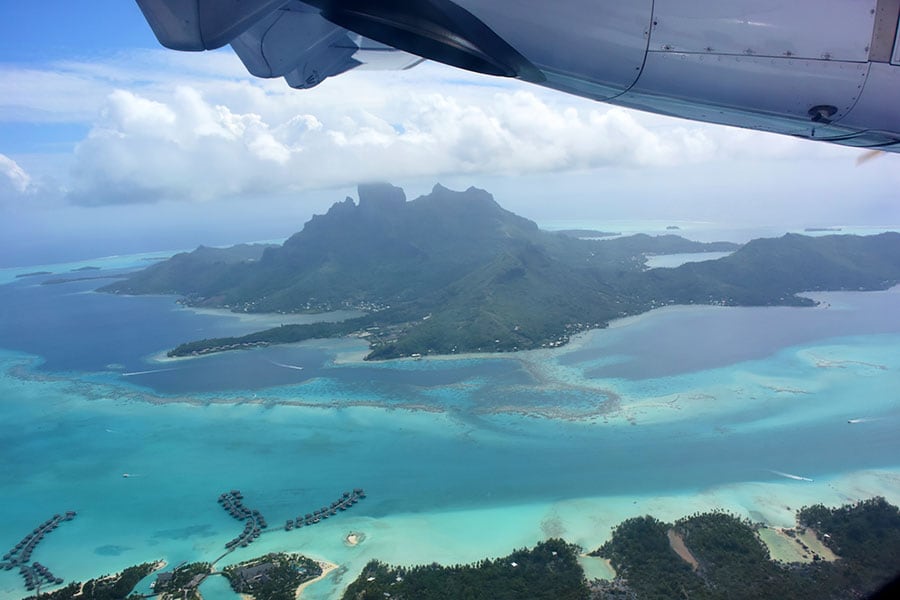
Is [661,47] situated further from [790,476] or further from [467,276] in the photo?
[467,276]

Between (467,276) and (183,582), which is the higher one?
(467,276)

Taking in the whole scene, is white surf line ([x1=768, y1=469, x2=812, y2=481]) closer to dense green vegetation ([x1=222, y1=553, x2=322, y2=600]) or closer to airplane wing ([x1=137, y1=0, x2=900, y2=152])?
dense green vegetation ([x1=222, y1=553, x2=322, y2=600])

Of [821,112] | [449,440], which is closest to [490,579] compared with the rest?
[449,440]

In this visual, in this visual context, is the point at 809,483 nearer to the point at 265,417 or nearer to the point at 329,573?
the point at 329,573

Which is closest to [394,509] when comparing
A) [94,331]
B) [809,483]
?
[809,483]

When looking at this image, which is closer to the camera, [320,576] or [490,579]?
[490,579]

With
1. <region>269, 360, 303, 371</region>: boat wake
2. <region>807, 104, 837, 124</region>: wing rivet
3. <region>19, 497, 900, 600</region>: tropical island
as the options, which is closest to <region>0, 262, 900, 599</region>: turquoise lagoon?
<region>269, 360, 303, 371</region>: boat wake

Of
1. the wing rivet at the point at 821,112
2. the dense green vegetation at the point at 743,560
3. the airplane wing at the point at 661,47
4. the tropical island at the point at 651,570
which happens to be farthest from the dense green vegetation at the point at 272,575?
the wing rivet at the point at 821,112
